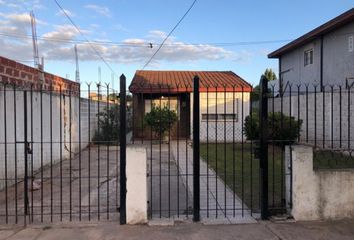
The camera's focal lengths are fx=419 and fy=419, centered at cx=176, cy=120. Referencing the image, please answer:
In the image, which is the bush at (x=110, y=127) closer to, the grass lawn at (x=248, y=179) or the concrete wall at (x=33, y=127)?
the concrete wall at (x=33, y=127)

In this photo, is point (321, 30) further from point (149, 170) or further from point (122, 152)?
point (122, 152)

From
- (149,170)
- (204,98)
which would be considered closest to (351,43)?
(204,98)

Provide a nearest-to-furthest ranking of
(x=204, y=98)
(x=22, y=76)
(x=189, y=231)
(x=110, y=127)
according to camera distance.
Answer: (x=189, y=231) → (x=22, y=76) → (x=110, y=127) → (x=204, y=98)

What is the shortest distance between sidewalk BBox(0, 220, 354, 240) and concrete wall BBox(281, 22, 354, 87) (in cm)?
1117

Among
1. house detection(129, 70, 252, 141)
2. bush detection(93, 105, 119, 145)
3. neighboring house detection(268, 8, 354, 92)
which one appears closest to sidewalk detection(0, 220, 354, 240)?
bush detection(93, 105, 119, 145)

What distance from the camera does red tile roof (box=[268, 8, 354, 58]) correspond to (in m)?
15.3

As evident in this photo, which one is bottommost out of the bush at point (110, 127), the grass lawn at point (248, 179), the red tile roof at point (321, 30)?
the grass lawn at point (248, 179)

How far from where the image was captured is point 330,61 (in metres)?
17.5

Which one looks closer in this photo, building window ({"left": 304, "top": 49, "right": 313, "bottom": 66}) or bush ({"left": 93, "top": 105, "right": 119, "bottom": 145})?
bush ({"left": 93, "top": 105, "right": 119, "bottom": 145})

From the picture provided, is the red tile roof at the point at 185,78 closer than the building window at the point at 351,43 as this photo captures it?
No

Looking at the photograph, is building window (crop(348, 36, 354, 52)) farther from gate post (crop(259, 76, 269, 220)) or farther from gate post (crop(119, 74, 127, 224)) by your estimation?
gate post (crop(119, 74, 127, 224))

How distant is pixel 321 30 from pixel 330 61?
135 cm

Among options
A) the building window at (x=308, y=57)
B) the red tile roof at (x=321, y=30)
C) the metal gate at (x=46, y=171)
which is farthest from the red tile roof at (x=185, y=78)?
the metal gate at (x=46, y=171)

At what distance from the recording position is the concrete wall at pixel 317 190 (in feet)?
20.7
